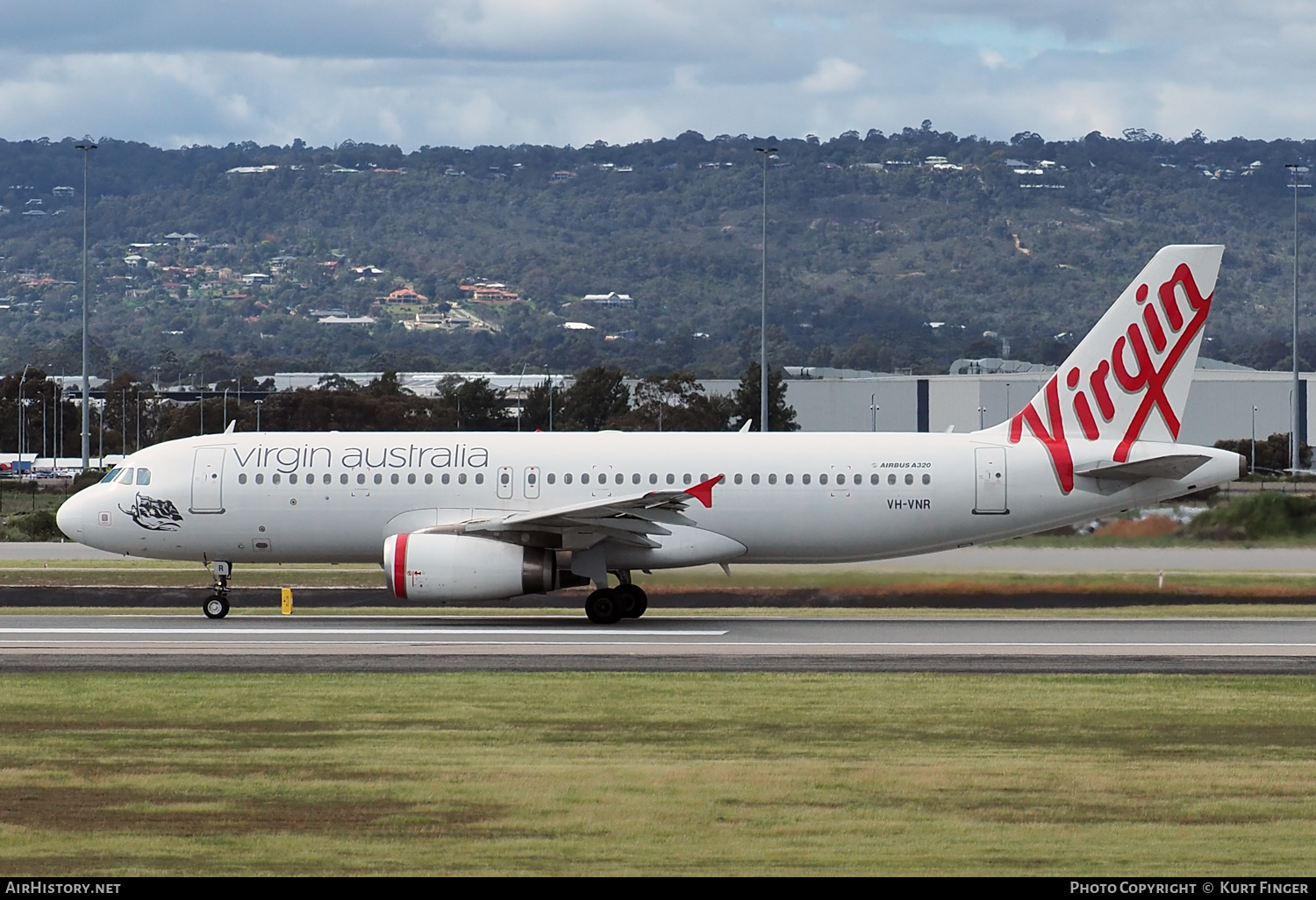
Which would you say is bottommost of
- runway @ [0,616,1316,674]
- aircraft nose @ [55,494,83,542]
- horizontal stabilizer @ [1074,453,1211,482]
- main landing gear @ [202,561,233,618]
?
runway @ [0,616,1316,674]

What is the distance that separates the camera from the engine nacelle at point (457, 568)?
29.2 meters

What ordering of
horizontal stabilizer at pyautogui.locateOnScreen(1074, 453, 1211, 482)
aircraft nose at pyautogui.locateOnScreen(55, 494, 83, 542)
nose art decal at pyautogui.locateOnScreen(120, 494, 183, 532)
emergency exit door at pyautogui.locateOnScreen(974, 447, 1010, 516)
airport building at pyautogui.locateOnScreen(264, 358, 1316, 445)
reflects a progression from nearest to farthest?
horizontal stabilizer at pyautogui.locateOnScreen(1074, 453, 1211, 482) → emergency exit door at pyautogui.locateOnScreen(974, 447, 1010, 516) → nose art decal at pyautogui.locateOnScreen(120, 494, 183, 532) → aircraft nose at pyautogui.locateOnScreen(55, 494, 83, 542) → airport building at pyautogui.locateOnScreen(264, 358, 1316, 445)

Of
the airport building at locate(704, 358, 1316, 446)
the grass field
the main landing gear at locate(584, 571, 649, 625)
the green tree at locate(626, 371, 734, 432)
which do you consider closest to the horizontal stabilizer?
the grass field

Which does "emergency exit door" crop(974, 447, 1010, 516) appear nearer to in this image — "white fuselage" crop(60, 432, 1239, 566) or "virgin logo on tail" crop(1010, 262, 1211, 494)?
"white fuselage" crop(60, 432, 1239, 566)

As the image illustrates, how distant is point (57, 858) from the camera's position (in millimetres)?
12805

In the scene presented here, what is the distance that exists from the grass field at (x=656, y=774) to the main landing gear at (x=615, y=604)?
7.86 meters

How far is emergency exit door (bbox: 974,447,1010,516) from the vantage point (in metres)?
30.9

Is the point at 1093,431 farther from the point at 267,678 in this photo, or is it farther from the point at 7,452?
the point at 7,452

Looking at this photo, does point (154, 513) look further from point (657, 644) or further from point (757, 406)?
point (757, 406)

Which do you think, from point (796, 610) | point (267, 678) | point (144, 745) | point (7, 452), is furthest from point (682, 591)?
point (7, 452)

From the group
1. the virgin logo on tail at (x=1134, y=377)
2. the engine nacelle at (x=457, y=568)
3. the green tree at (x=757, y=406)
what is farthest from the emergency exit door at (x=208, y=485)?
the green tree at (x=757, y=406)

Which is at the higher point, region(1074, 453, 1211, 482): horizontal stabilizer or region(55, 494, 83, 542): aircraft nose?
region(1074, 453, 1211, 482): horizontal stabilizer

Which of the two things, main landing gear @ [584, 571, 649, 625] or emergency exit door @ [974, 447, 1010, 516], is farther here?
emergency exit door @ [974, 447, 1010, 516]

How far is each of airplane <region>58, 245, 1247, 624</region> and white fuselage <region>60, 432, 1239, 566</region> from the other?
1.3 inches
